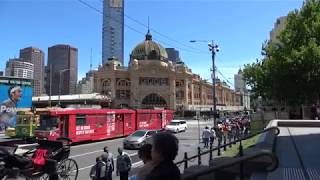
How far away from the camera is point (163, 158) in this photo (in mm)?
4234

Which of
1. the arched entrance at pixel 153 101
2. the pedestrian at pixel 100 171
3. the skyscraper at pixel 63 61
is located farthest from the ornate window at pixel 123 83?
the pedestrian at pixel 100 171

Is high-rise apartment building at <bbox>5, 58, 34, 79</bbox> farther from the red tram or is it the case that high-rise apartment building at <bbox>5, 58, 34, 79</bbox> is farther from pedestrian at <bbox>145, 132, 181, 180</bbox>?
pedestrian at <bbox>145, 132, 181, 180</bbox>

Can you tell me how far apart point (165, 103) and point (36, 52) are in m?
45.5

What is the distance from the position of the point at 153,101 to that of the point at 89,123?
10282cm

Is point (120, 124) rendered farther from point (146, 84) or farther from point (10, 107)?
point (146, 84)

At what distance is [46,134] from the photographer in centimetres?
3195

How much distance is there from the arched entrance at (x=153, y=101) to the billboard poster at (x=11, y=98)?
94564 mm

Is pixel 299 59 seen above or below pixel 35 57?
below

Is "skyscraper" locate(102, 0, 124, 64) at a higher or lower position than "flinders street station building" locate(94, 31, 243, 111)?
lower

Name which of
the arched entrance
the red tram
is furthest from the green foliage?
the arched entrance

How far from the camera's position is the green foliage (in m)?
30.5

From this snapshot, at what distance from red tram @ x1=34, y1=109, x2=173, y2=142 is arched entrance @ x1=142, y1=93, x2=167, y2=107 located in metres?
86.4

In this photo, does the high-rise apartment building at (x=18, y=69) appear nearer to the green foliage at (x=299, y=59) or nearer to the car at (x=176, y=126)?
the car at (x=176, y=126)

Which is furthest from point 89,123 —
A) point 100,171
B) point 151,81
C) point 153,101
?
point 151,81
